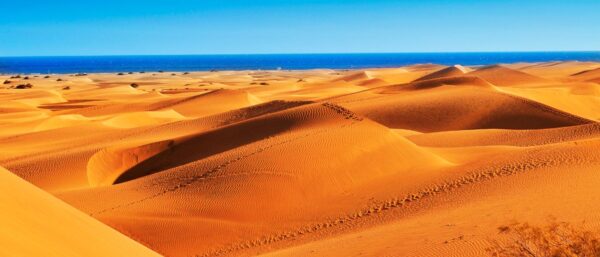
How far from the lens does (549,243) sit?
764 centimetres

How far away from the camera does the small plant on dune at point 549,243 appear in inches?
285

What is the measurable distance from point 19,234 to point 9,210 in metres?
0.64

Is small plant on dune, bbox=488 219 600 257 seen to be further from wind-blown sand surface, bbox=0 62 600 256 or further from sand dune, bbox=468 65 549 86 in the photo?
sand dune, bbox=468 65 549 86

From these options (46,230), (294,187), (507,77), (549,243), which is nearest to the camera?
(46,230)

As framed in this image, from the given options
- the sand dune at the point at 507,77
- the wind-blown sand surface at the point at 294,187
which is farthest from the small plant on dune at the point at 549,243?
the sand dune at the point at 507,77

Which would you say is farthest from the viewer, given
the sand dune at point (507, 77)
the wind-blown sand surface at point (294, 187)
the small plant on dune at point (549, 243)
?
the sand dune at point (507, 77)

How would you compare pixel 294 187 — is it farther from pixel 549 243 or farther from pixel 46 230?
pixel 46 230

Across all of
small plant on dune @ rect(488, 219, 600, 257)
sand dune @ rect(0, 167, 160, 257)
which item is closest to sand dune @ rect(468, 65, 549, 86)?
small plant on dune @ rect(488, 219, 600, 257)

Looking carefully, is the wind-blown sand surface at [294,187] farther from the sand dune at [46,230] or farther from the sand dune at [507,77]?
the sand dune at [507,77]

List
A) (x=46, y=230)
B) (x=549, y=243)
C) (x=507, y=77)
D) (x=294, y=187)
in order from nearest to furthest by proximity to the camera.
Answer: (x=46, y=230)
(x=549, y=243)
(x=294, y=187)
(x=507, y=77)

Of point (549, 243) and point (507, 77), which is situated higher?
point (549, 243)

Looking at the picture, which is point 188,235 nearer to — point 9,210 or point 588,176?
point 9,210

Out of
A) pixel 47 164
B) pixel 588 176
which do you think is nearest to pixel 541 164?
pixel 588 176

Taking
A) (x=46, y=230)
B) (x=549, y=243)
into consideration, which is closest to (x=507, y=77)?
(x=549, y=243)
